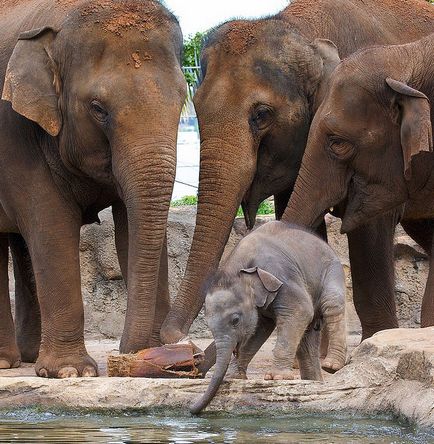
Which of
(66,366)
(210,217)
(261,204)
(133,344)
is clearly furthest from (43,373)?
(261,204)

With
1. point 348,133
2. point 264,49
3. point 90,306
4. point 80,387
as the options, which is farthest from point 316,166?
point 90,306

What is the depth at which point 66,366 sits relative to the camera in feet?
31.2

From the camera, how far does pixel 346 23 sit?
35.6 ft

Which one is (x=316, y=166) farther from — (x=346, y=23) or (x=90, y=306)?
(x=90, y=306)

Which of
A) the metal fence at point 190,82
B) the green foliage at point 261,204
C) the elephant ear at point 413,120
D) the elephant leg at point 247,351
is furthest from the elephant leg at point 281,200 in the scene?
the green foliage at point 261,204

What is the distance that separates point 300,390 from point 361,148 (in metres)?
2.04

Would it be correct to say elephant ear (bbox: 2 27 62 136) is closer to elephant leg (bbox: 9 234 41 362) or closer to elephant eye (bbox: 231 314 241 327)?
elephant leg (bbox: 9 234 41 362)

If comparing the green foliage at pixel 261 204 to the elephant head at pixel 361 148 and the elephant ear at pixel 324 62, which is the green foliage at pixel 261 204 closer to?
the elephant ear at pixel 324 62

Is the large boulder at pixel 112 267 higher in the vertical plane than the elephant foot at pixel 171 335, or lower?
lower

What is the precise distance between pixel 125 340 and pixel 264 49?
2.18 metres

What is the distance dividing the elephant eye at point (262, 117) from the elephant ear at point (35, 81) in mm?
1220

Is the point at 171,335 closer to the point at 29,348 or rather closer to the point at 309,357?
the point at 309,357

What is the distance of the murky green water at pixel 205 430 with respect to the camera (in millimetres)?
7480

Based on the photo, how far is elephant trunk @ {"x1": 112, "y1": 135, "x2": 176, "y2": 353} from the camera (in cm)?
917
